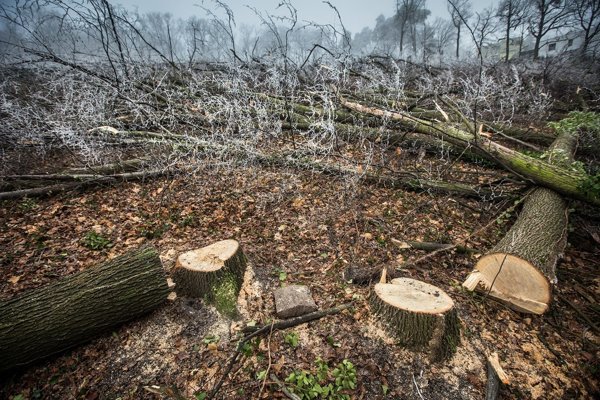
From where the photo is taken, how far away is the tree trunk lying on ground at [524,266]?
9.25 feet

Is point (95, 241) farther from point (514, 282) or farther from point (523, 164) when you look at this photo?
point (523, 164)

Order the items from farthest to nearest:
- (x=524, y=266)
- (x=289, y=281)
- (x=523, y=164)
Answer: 1. (x=523, y=164)
2. (x=289, y=281)
3. (x=524, y=266)

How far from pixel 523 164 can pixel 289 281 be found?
4.10m

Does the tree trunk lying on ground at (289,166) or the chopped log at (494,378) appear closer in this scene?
the chopped log at (494,378)

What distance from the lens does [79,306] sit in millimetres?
2518

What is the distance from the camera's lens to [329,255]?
152 inches

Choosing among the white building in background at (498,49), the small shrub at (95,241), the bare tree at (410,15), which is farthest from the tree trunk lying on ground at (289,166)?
the bare tree at (410,15)

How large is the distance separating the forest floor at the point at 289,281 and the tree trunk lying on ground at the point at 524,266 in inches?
7.0

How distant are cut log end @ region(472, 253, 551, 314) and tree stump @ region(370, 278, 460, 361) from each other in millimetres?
747

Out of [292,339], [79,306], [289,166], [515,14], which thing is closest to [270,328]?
[292,339]

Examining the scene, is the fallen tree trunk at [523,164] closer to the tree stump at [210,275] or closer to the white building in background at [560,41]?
the tree stump at [210,275]

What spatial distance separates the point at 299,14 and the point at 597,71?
50.8 feet

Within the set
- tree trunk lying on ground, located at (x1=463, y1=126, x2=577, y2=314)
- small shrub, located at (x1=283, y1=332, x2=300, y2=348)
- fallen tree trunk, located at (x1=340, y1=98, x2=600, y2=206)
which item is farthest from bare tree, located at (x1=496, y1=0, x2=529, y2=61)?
small shrub, located at (x1=283, y1=332, x2=300, y2=348)

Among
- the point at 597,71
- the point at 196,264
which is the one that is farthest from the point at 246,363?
the point at 597,71
